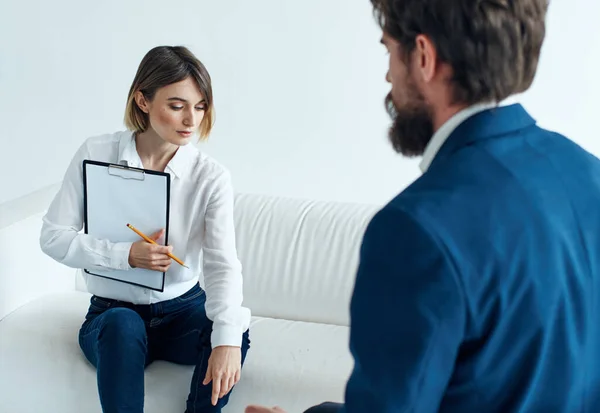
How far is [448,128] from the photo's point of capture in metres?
1.04

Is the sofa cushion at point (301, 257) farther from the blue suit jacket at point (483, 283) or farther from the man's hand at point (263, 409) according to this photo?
the blue suit jacket at point (483, 283)

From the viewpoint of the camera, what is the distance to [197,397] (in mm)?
1792

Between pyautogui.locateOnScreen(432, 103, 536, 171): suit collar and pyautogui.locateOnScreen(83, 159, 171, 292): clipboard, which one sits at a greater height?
pyautogui.locateOnScreen(432, 103, 536, 171): suit collar

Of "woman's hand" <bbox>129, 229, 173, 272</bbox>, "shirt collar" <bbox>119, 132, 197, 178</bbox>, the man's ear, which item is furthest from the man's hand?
"shirt collar" <bbox>119, 132, 197, 178</bbox>

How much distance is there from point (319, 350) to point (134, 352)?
0.47 m

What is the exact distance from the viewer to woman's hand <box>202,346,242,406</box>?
1.72m

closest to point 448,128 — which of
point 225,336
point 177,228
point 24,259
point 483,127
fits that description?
point 483,127

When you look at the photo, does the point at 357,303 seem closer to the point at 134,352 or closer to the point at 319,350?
the point at 134,352

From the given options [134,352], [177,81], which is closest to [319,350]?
[134,352]

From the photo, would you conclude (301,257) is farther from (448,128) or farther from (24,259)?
(448,128)

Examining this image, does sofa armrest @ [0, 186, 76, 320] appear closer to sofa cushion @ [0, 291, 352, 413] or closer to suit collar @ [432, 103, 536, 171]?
sofa cushion @ [0, 291, 352, 413]

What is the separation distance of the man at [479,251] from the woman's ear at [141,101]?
92cm

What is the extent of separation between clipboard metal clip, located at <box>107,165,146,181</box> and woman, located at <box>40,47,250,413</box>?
48mm

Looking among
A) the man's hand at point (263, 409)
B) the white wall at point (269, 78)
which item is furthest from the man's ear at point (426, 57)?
the white wall at point (269, 78)
